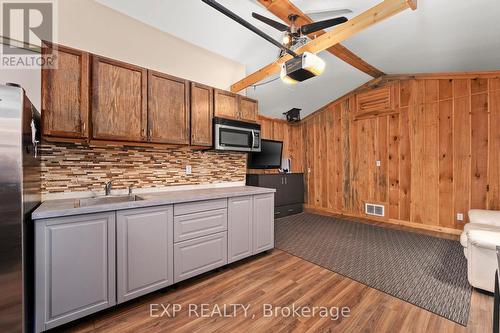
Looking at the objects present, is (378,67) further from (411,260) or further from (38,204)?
(38,204)

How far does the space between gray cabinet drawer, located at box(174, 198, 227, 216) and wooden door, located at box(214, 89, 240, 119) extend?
1184 mm

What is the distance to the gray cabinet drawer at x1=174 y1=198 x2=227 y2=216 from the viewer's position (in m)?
2.12

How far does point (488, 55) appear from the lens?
2.98 metres

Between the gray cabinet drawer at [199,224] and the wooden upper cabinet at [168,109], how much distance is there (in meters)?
0.88

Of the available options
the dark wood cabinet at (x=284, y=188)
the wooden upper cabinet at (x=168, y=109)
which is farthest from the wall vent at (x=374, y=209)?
the wooden upper cabinet at (x=168, y=109)

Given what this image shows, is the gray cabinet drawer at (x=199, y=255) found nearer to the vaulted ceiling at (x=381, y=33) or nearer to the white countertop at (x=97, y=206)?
the white countertop at (x=97, y=206)

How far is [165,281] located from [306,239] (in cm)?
228

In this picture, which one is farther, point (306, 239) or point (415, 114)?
point (415, 114)

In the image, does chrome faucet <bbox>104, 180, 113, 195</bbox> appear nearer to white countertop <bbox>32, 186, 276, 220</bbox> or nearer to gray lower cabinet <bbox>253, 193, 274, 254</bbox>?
white countertop <bbox>32, 186, 276, 220</bbox>

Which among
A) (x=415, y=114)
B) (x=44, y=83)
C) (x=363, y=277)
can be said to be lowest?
(x=363, y=277)

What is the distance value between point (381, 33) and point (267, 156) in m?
2.94

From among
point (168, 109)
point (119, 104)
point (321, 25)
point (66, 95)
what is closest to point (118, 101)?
point (119, 104)

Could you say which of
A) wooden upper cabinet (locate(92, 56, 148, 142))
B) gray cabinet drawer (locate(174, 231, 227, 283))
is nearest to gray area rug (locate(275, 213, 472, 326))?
gray cabinet drawer (locate(174, 231, 227, 283))

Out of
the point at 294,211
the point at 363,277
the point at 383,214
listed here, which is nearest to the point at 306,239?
the point at 363,277
